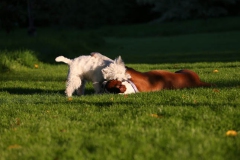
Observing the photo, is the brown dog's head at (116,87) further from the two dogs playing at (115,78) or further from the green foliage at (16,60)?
the green foliage at (16,60)

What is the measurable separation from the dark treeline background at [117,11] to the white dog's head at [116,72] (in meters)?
39.2

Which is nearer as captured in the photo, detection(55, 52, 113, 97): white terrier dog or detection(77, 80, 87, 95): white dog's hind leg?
detection(55, 52, 113, 97): white terrier dog

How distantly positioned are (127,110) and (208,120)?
1.17m

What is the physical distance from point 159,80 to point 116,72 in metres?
→ 0.96

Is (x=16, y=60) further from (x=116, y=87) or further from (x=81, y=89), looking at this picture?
(x=116, y=87)

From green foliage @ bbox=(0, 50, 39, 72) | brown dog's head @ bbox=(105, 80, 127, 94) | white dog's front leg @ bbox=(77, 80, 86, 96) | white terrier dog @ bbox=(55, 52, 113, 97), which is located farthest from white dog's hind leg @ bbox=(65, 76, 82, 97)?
green foliage @ bbox=(0, 50, 39, 72)

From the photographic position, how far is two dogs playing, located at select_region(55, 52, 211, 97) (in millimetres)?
8213

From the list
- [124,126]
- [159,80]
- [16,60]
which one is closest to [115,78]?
[159,80]

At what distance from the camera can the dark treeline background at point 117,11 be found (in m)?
53.6

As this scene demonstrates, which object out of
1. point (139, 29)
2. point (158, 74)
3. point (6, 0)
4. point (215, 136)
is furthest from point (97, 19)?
point (215, 136)

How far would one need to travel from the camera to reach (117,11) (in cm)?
6306

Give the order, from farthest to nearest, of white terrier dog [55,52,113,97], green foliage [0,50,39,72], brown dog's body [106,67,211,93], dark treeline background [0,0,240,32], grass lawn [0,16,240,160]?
1. dark treeline background [0,0,240,32]
2. green foliage [0,50,39,72]
3. white terrier dog [55,52,113,97]
4. brown dog's body [106,67,211,93]
5. grass lawn [0,16,240,160]

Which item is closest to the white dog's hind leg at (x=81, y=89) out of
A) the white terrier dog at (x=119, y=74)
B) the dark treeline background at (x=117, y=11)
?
the white terrier dog at (x=119, y=74)

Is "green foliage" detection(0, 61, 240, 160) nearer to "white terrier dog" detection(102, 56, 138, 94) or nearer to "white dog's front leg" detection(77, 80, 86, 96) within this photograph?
"white terrier dog" detection(102, 56, 138, 94)
